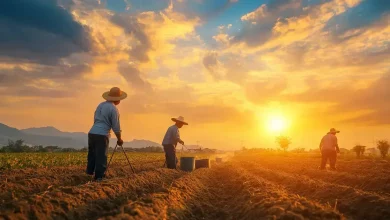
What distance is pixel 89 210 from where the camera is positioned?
6.71 meters

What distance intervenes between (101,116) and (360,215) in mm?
6954

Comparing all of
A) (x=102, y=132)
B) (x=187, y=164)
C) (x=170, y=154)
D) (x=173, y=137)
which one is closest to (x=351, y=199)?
(x=102, y=132)

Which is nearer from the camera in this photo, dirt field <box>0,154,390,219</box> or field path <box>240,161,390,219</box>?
dirt field <box>0,154,390,219</box>

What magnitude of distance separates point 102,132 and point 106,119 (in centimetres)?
40

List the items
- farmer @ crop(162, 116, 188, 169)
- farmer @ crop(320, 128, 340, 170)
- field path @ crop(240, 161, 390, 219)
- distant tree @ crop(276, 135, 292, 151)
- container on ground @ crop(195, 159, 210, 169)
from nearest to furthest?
field path @ crop(240, 161, 390, 219)
farmer @ crop(162, 116, 188, 169)
farmer @ crop(320, 128, 340, 170)
container on ground @ crop(195, 159, 210, 169)
distant tree @ crop(276, 135, 292, 151)

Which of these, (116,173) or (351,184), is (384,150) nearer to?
(351,184)

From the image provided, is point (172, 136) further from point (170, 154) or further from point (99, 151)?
point (99, 151)

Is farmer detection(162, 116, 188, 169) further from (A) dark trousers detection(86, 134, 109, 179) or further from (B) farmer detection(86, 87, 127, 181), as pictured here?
(A) dark trousers detection(86, 134, 109, 179)

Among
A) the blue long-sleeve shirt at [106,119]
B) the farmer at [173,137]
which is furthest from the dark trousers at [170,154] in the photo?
the blue long-sleeve shirt at [106,119]

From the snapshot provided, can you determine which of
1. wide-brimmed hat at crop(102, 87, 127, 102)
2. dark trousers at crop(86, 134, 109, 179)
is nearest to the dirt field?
dark trousers at crop(86, 134, 109, 179)

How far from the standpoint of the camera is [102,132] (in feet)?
31.6

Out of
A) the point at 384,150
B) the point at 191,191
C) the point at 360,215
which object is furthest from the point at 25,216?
the point at 384,150

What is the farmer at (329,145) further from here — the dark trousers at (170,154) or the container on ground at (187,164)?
the dark trousers at (170,154)

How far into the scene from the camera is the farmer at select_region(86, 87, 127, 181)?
9.47 metres
